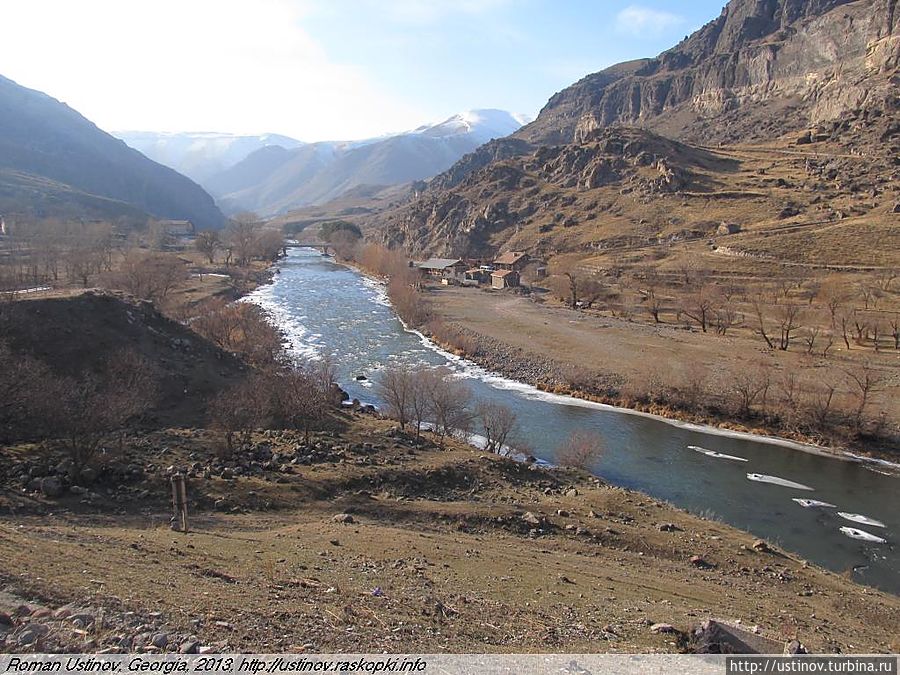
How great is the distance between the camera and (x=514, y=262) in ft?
277

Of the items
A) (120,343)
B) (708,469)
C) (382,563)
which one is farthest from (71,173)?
(382,563)

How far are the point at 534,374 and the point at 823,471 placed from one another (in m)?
17.2

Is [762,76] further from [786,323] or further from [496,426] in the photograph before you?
[496,426]

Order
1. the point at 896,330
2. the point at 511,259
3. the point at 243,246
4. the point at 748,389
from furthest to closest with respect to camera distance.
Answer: the point at 243,246
the point at 511,259
the point at 896,330
the point at 748,389

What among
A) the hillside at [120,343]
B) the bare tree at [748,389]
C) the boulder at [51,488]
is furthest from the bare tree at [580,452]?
the boulder at [51,488]

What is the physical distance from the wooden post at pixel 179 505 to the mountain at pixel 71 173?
106840 mm

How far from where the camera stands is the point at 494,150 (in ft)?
594

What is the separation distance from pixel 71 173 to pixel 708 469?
15892cm

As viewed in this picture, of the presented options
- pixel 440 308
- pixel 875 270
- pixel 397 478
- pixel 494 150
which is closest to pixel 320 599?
pixel 397 478

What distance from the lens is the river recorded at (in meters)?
17.8

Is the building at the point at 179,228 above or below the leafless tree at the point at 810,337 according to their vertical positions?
above

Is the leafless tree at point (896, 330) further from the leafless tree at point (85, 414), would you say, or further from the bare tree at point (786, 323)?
the leafless tree at point (85, 414)

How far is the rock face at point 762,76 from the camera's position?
11338cm

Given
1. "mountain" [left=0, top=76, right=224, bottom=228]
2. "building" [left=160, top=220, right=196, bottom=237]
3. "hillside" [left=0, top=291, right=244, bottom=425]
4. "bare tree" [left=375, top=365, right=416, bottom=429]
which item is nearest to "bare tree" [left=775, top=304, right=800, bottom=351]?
"bare tree" [left=375, top=365, right=416, bottom=429]
